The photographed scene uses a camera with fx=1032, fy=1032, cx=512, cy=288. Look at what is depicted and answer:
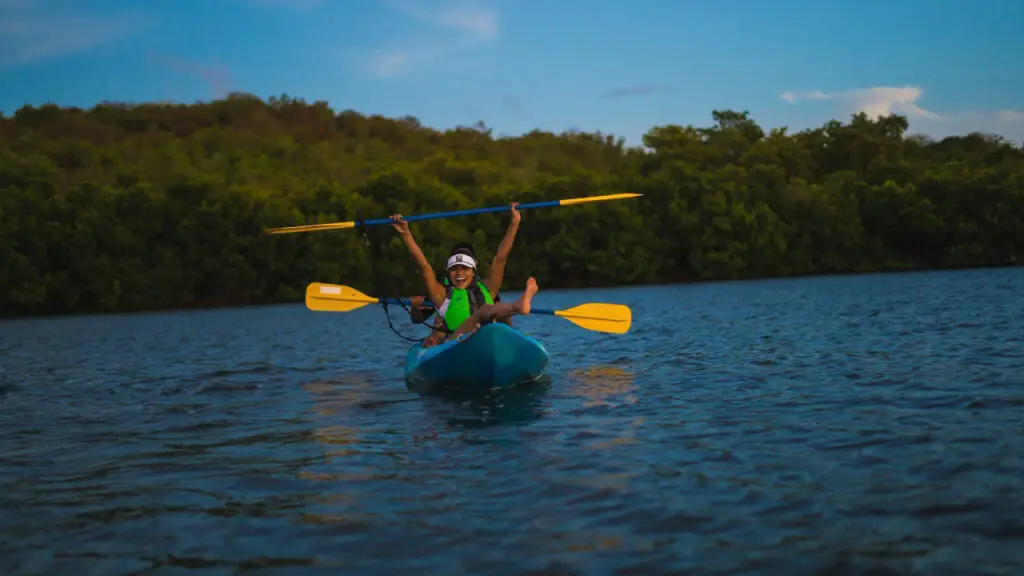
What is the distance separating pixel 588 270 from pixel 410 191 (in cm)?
1349

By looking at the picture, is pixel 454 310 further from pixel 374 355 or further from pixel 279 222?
pixel 279 222

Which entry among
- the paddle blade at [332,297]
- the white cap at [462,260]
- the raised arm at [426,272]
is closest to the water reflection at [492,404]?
the raised arm at [426,272]

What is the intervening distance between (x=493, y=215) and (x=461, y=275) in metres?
55.9

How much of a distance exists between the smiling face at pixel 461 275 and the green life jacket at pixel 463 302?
80 mm

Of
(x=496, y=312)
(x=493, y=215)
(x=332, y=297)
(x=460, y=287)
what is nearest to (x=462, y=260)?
(x=460, y=287)

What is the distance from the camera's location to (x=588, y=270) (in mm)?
71750

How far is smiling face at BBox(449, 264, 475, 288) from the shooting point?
13.4 m

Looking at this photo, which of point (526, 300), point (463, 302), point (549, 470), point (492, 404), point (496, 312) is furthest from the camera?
point (463, 302)

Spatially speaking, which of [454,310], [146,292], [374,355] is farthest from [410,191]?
[454,310]

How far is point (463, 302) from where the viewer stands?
44.2 ft

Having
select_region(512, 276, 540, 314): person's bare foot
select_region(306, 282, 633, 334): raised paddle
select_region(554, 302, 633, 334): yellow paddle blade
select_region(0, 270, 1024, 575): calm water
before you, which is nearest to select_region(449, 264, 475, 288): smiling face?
select_region(306, 282, 633, 334): raised paddle

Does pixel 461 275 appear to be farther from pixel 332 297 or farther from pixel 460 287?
pixel 332 297

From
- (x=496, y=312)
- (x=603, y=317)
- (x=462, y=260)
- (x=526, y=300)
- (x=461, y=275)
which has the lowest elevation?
(x=603, y=317)

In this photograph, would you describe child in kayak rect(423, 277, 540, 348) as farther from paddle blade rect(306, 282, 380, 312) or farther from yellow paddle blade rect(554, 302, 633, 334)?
paddle blade rect(306, 282, 380, 312)
